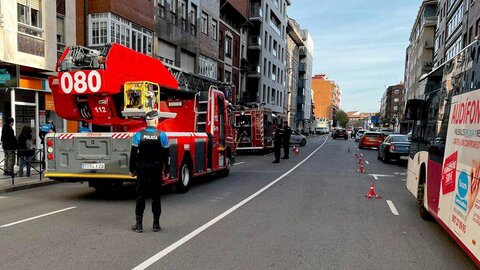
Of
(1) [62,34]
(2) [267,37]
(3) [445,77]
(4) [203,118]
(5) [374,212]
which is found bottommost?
(5) [374,212]

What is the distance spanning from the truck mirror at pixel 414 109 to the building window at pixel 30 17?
47.0 ft

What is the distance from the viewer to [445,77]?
6703mm

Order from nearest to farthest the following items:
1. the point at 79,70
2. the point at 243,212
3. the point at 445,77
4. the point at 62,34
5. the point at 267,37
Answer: the point at 445,77
the point at 243,212
the point at 79,70
the point at 62,34
the point at 267,37

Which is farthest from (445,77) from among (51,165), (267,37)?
(267,37)

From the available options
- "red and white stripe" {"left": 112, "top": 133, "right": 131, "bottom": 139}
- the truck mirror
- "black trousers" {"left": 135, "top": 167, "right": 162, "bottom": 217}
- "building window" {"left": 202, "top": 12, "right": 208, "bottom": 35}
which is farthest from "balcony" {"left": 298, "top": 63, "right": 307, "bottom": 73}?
"black trousers" {"left": 135, "top": 167, "right": 162, "bottom": 217}

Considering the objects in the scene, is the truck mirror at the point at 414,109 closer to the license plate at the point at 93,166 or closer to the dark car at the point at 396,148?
the license plate at the point at 93,166

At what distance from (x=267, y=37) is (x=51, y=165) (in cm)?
4565

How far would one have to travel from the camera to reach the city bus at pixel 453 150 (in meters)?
4.52

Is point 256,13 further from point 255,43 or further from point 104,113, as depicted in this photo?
point 104,113

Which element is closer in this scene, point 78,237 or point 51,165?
point 78,237

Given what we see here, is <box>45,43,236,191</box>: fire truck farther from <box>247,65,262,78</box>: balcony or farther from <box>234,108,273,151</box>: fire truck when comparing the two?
<box>247,65,262,78</box>: balcony

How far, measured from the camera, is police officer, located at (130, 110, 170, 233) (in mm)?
6176

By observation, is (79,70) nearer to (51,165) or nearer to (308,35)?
(51,165)

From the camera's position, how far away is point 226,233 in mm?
6227
